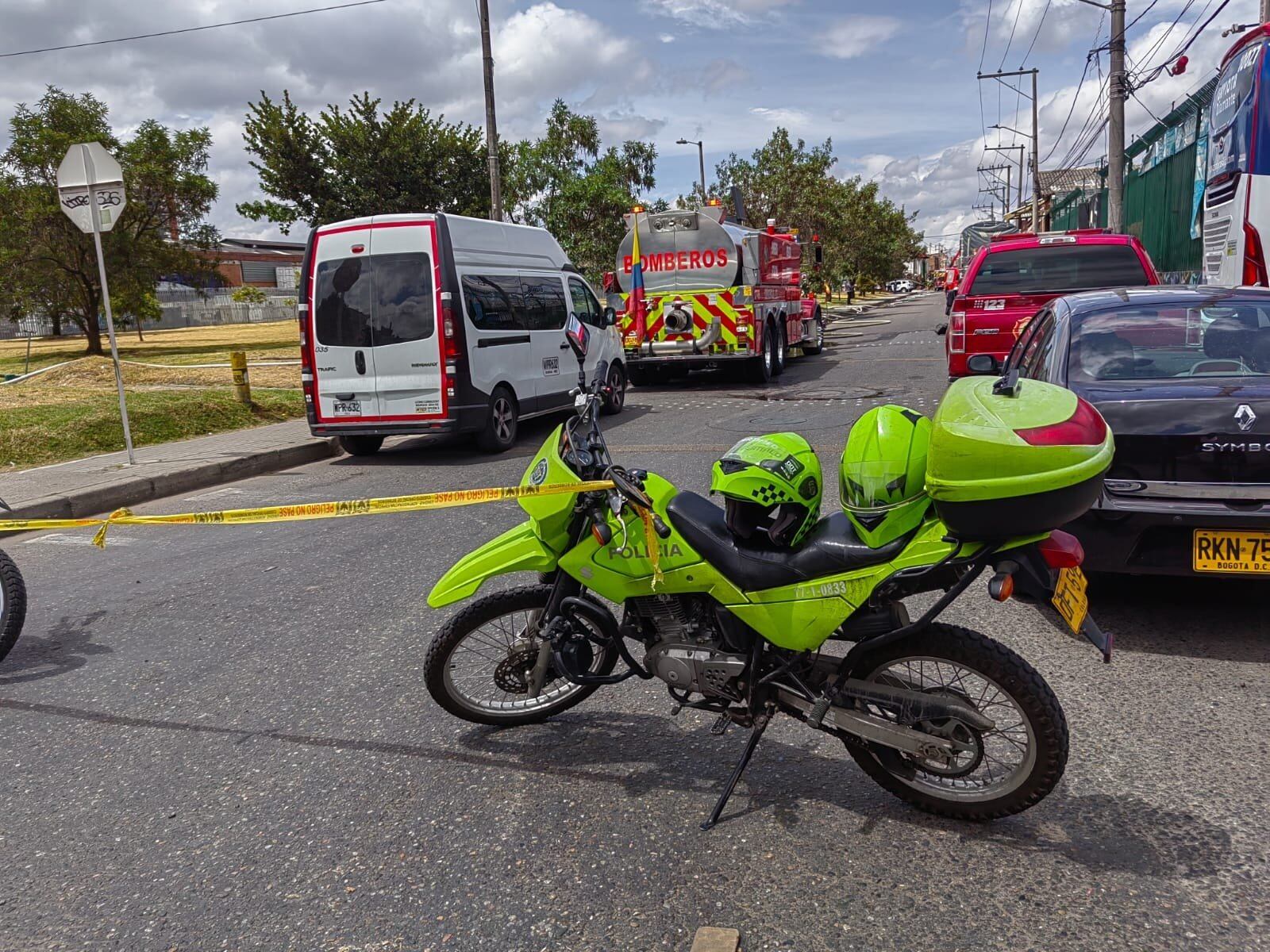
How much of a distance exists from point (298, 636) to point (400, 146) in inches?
1007

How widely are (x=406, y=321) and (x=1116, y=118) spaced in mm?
18247

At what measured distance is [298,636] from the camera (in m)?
5.07

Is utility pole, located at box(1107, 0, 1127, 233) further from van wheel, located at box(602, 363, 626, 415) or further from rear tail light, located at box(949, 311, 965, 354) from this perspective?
van wheel, located at box(602, 363, 626, 415)

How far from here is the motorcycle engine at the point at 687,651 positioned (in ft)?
10.6

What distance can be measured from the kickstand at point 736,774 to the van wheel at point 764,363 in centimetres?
1392

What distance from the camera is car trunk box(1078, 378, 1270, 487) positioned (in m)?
4.17

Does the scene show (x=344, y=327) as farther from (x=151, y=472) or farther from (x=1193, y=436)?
(x=1193, y=436)

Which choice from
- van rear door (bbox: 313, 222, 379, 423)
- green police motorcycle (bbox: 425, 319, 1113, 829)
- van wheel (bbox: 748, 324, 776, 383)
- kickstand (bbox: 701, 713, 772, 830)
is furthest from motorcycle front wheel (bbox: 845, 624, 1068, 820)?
van wheel (bbox: 748, 324, 776, 383)

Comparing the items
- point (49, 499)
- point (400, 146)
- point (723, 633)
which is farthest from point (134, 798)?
point (400, 146)

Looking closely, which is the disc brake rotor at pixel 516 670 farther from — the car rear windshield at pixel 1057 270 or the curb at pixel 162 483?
the car rear windshield at pixel 1057 270

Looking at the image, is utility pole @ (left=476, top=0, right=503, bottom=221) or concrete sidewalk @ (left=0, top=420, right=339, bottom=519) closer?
concrete sidewalk @ (left=0, top=420, right=339, bottom=519)

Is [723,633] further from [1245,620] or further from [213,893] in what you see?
[1245,620]

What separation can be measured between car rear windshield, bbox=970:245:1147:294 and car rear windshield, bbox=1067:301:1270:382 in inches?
253

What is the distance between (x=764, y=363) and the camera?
17.2 m
